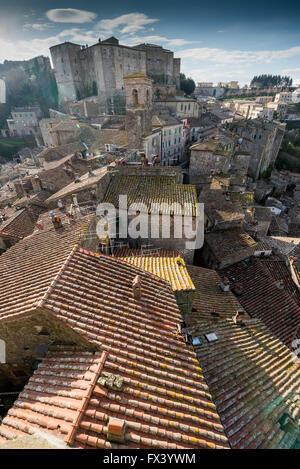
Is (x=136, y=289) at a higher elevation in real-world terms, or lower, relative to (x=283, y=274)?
higher

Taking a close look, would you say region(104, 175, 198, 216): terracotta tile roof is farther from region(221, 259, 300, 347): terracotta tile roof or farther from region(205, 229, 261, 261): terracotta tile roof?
region(221, 259, 300, 347): terracotta tile roof

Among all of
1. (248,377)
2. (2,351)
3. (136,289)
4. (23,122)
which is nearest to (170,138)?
(136,289)

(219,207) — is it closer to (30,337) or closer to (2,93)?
(30,337)

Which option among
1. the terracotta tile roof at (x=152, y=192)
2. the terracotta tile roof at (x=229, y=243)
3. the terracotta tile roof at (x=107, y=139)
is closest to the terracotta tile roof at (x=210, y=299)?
the terracotta tile roof at (x=229, y=243)

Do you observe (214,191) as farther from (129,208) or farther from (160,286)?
(160,286)

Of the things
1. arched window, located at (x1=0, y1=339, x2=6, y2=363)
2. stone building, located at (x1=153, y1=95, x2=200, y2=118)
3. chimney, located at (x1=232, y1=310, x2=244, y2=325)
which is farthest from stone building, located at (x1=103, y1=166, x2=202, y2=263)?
stone building, located at (x1=153, y1=95, x2=200, y2=118)

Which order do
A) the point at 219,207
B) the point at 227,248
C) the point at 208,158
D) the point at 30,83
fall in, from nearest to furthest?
the point at 227,248 < the point at 219,207 < the point at 208,158 < the point at 30,83

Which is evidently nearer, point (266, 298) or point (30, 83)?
point (266, 298)

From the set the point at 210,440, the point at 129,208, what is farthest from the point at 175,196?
the point at 210,440
